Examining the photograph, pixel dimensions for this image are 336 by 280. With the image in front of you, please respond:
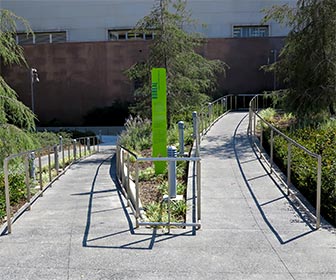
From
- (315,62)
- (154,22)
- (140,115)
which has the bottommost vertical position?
(140,115)

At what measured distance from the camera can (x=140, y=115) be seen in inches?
664

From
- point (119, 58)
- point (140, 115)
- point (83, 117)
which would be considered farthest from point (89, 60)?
point (140, 115)

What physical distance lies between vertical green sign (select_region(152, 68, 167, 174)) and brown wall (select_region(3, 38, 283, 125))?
21.6 metres

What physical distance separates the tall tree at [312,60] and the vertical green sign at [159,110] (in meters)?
6.13

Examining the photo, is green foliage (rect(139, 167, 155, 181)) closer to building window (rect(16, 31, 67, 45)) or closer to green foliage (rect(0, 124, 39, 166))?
green foliage (rect(0, 124, 39, 166))

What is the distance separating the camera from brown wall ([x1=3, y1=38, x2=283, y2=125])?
102ft

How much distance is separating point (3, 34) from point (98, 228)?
475 cm

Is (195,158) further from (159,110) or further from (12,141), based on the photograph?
(12,141)

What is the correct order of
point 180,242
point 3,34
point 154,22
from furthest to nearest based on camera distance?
1. point 154,22
2. point 3,34
3. point 180,242

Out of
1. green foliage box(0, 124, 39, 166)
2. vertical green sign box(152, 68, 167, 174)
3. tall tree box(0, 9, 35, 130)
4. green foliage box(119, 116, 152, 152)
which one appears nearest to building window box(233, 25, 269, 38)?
green foliage box(119, 116, 152, 152)

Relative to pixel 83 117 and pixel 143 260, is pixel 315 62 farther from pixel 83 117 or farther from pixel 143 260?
pixel 83 117

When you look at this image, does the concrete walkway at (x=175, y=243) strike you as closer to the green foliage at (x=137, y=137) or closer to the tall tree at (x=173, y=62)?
the green foliage at (x=137, y=137)

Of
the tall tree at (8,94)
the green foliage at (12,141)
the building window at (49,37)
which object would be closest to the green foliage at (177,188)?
the green foliage at (12,141)

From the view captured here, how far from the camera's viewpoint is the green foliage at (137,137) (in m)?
12.8
